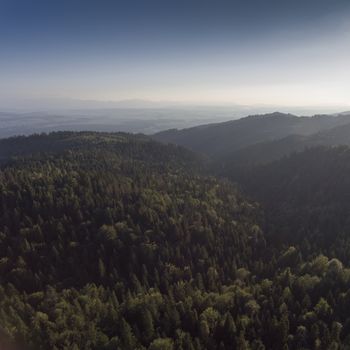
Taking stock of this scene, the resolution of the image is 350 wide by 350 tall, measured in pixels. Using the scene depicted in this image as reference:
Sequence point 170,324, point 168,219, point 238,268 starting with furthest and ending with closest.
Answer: point 168,219 → point 238,268 → point 170,324

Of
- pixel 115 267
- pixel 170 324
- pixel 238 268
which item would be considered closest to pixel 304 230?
pixel 238 268

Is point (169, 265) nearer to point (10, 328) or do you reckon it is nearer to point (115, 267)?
point (115, 267)

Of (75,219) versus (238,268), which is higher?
(75,219)

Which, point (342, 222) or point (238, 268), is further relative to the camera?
point (342, 222)

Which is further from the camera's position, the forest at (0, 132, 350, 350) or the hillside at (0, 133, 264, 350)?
the hillside at (0, 133, 264, 350)

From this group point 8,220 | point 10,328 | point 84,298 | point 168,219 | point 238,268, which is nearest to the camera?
point 10,328

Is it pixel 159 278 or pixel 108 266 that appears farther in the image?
pixel 108 266

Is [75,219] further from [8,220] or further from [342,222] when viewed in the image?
[342,222]

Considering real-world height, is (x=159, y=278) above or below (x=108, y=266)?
below

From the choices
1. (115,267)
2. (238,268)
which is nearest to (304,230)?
(238,268)

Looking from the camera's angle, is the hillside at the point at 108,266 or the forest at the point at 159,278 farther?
the hillside at the point at 108,266
